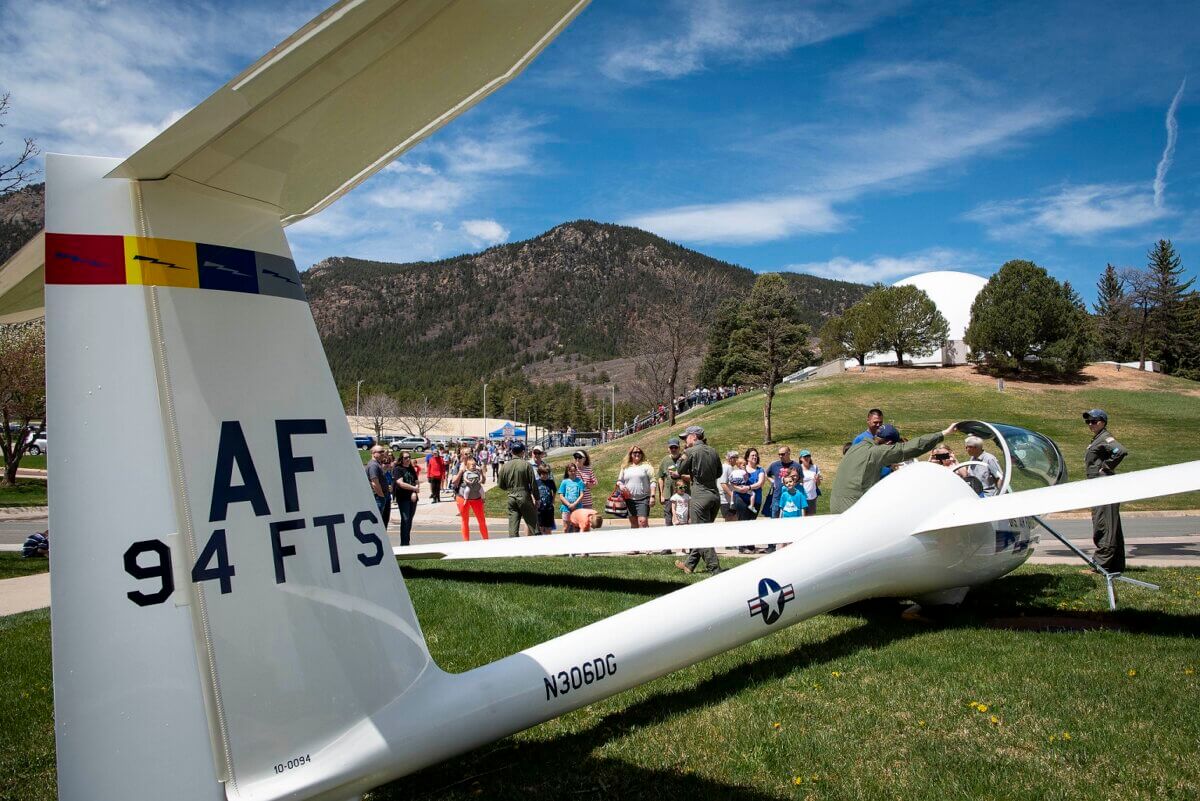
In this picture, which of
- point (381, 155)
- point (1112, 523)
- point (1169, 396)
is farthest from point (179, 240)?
point (1169, 396)

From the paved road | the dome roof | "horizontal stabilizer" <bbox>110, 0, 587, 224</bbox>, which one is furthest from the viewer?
the dome roof

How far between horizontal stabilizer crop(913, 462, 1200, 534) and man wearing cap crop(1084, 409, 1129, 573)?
2.19 m

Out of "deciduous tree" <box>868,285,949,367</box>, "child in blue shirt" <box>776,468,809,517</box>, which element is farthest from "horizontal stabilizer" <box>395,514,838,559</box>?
"deciduous tree" <box>868,285,949,367</box>

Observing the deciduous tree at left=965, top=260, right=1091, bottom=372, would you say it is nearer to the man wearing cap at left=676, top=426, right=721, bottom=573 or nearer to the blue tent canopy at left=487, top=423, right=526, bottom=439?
the blue tent canopy at left=487, top=423, right=526, bottom=439

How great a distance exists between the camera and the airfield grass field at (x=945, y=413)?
3144 cm

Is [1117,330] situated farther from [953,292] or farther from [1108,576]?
[1108,576]

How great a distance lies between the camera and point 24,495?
82.4ft

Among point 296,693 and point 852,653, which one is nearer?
point 296,693

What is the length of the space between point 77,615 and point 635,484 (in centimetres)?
1049

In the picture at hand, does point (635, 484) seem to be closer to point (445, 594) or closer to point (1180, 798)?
point (445, 594)

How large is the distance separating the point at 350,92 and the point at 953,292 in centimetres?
9424

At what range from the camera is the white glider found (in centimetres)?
187

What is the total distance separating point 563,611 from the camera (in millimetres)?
7098

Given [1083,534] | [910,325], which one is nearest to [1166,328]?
[910,325]
